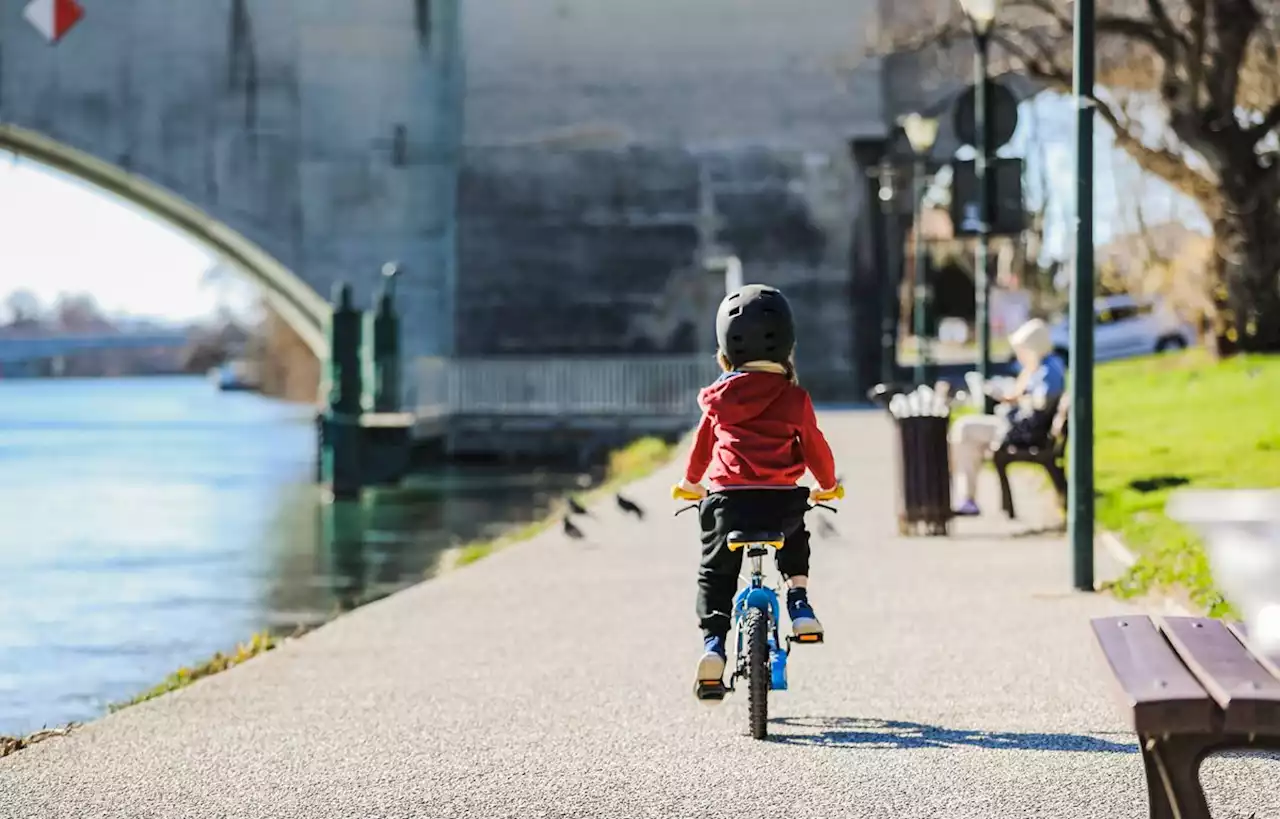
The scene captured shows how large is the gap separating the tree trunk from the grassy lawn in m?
0.53

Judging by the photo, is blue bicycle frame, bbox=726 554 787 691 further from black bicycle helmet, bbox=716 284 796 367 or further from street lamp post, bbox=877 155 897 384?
street lamp post, bbox=877 155 897 384

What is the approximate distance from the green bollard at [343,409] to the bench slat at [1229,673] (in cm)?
2505

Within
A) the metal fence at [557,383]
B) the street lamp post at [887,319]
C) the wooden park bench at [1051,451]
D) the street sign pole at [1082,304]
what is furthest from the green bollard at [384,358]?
the street sign pole at [1082,304]

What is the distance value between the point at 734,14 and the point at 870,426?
12891 millimetres

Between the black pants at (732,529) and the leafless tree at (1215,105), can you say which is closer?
the black pants at (732,529)

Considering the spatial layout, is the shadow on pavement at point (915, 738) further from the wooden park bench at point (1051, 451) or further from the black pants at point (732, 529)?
the wooden park bench at point (1051, 451)

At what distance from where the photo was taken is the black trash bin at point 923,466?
14312 millimetres

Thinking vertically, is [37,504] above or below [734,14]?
below

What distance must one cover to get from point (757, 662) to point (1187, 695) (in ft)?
7.87

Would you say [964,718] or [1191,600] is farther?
[1191,600]

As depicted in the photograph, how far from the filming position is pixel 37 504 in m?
28.4

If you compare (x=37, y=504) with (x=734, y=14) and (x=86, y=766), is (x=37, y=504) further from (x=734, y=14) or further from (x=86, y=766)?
(x=86, y=766)

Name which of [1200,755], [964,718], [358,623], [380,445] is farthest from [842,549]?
[380,445]

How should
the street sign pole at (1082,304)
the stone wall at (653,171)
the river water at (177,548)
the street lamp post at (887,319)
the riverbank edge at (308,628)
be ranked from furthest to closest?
the stone wall at (653,171) < the street lamp post at (887,319) < the river water at (177,548) < the street sign pole at (1082,304) < the riverbank edge at (308,628)
